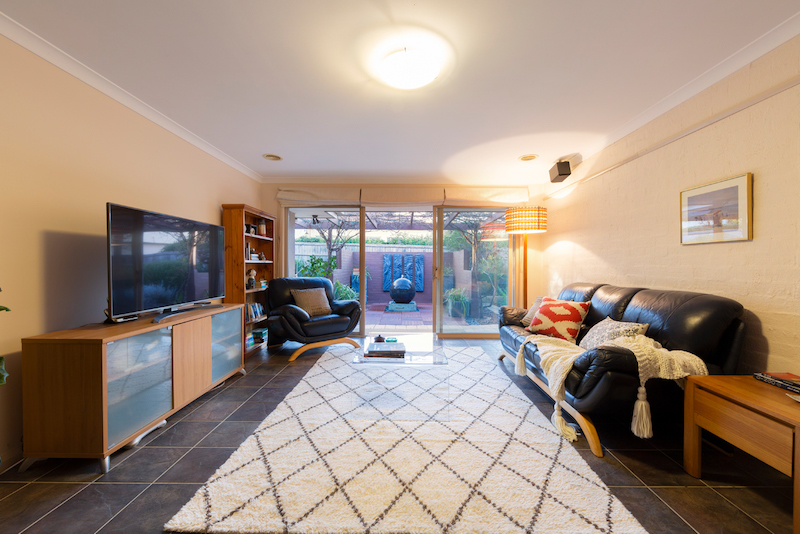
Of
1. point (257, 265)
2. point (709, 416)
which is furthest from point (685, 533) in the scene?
point (257, 265)

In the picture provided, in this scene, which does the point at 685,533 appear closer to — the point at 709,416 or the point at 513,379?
the point at 709,416

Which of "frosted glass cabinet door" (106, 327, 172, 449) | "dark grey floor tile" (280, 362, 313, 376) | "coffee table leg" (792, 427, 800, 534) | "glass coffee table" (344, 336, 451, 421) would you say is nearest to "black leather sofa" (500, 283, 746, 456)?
"coffee table leg" (792, 427, 800, 534)

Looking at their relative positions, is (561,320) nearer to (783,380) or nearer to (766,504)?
(783,380)

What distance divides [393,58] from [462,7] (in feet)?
1.54

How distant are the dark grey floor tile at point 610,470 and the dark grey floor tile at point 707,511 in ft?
0.37

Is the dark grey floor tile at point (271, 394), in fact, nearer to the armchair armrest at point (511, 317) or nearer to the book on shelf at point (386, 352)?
the book on shelf at point (386, 352)

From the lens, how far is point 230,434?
2045 millimetres

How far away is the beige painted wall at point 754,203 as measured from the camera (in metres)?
1.69

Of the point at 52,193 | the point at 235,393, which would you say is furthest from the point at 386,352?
the point at 52,193

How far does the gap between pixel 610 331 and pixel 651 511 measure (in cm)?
113

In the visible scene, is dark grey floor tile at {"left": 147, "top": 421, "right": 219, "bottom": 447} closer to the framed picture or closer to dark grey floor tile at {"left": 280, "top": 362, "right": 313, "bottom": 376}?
dark grey floor tile at {"left": 280, "top": 362, "right": 313, "bottom": 376}

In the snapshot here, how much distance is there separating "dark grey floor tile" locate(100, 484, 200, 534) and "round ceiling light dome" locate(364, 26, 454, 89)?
2.56 m

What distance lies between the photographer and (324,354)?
3828mm

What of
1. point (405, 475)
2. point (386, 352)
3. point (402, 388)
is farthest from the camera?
point (386, 352)
